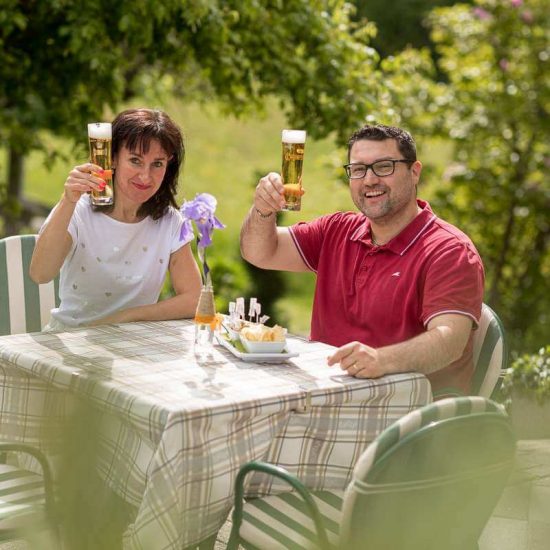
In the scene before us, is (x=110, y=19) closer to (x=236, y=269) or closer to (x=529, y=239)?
(x=236, y=269)

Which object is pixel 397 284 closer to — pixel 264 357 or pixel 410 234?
pixel 410 234

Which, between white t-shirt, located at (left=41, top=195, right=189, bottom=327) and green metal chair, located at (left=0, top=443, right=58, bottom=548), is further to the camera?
white t-shirt, located at (left=41, top=195, right=189, bottom=327)

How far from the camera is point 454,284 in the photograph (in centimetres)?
293

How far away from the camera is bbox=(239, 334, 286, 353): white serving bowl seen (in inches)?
109

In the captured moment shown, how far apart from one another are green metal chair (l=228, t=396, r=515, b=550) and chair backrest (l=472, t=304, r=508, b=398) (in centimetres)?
89

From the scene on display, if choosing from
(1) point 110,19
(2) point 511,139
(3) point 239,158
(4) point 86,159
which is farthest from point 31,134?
(3) point 239,158

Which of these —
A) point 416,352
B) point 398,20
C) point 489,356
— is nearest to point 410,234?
point 489,356

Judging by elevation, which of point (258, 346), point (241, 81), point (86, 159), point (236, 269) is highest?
point (241, 81)

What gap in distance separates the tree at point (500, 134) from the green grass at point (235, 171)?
4.12 ft

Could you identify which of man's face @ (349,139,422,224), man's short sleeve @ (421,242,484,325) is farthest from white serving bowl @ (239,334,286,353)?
man's face @ (349,139,422,224)

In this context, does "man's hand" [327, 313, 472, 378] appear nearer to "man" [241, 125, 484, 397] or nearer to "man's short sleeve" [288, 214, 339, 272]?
"man" [241, 125, 484, 397]

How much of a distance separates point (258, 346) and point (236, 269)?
4.00 m

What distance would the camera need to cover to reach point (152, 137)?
3.30 meters

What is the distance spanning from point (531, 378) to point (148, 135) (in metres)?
2.24
